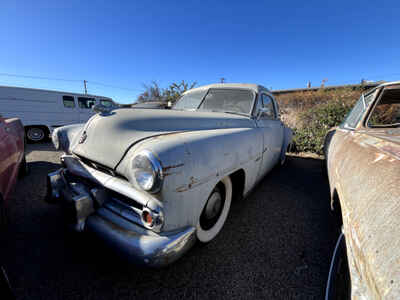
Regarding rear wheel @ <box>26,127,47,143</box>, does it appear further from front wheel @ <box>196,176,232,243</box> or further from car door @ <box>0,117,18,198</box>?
front wheel @ <box>196,176,232,243</box>

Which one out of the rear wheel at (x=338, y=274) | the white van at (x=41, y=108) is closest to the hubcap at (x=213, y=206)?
the rear wheel at (x=338, y=274)

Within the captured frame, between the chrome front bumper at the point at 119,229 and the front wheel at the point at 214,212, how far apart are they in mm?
354

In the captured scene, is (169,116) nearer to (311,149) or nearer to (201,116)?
(201,116)

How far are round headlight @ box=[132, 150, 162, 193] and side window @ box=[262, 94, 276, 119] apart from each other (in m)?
2.26

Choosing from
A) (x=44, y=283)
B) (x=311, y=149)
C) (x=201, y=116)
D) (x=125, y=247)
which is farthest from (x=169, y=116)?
(x=311, y=149)

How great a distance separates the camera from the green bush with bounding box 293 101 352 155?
5.94m

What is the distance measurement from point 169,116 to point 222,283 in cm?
164

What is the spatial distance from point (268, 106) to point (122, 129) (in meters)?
2.73

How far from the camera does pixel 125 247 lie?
1141mm

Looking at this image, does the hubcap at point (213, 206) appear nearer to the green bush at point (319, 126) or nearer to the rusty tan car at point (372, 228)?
the rusty tan car at point (372, 228)

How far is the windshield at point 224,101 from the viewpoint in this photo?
2.67 m

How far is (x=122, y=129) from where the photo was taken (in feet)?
5.11

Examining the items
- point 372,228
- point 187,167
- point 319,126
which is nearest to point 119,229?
point 187,167

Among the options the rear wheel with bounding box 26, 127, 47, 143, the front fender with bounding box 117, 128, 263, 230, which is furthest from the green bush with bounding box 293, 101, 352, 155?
the rear wheel with bounding box 26, 127, 47, 143
